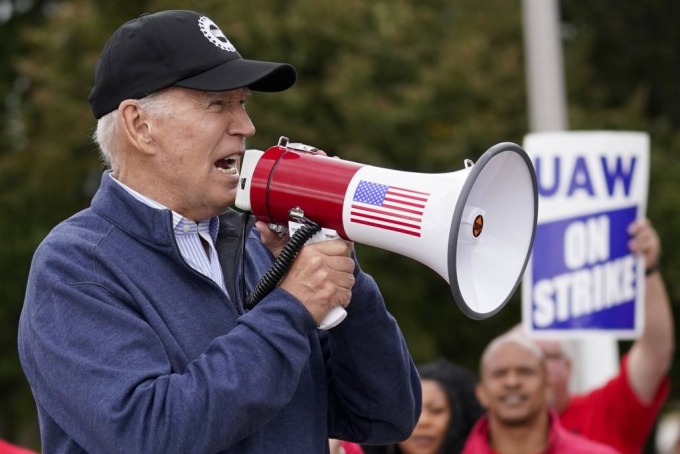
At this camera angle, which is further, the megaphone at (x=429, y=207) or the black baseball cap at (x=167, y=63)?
the black baseball cap at (x=167, y=63)

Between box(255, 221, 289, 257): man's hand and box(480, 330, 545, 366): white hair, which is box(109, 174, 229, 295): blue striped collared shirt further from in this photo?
box(480, 330, 545, 366): white hair

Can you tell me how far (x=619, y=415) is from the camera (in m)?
5.68

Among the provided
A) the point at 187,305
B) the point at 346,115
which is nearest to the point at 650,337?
the point at 187,305

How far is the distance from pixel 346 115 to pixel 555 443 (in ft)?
23.5

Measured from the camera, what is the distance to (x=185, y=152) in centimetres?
271

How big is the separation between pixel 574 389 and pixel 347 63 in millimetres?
5175

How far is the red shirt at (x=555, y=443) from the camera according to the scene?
4902 mm

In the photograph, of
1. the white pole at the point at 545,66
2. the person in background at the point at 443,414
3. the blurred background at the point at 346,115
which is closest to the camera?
the person in background at the point at 443,414

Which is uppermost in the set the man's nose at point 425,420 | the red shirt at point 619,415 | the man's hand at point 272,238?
the man's hand at point 272,238

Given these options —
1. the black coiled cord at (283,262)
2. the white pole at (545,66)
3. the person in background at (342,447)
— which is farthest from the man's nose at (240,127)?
the white pole at (545,66)

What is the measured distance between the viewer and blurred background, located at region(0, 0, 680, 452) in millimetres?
11945

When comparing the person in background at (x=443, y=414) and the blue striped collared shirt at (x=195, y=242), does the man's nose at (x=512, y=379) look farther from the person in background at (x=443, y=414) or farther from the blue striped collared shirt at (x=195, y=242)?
the blue striped collared shirt at (x=195, y=242)

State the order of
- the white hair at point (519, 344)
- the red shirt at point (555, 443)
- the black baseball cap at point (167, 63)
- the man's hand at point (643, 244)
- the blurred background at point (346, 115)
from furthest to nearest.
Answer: the blurred background at point (346, 115)
the man's hand at point (643, 244)
the white hair at point (519, 344)
the red shirt at point (555, 443)
the black baseball cap at point (167, 63)

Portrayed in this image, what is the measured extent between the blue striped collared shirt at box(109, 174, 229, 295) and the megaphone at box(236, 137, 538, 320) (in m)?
0.11
